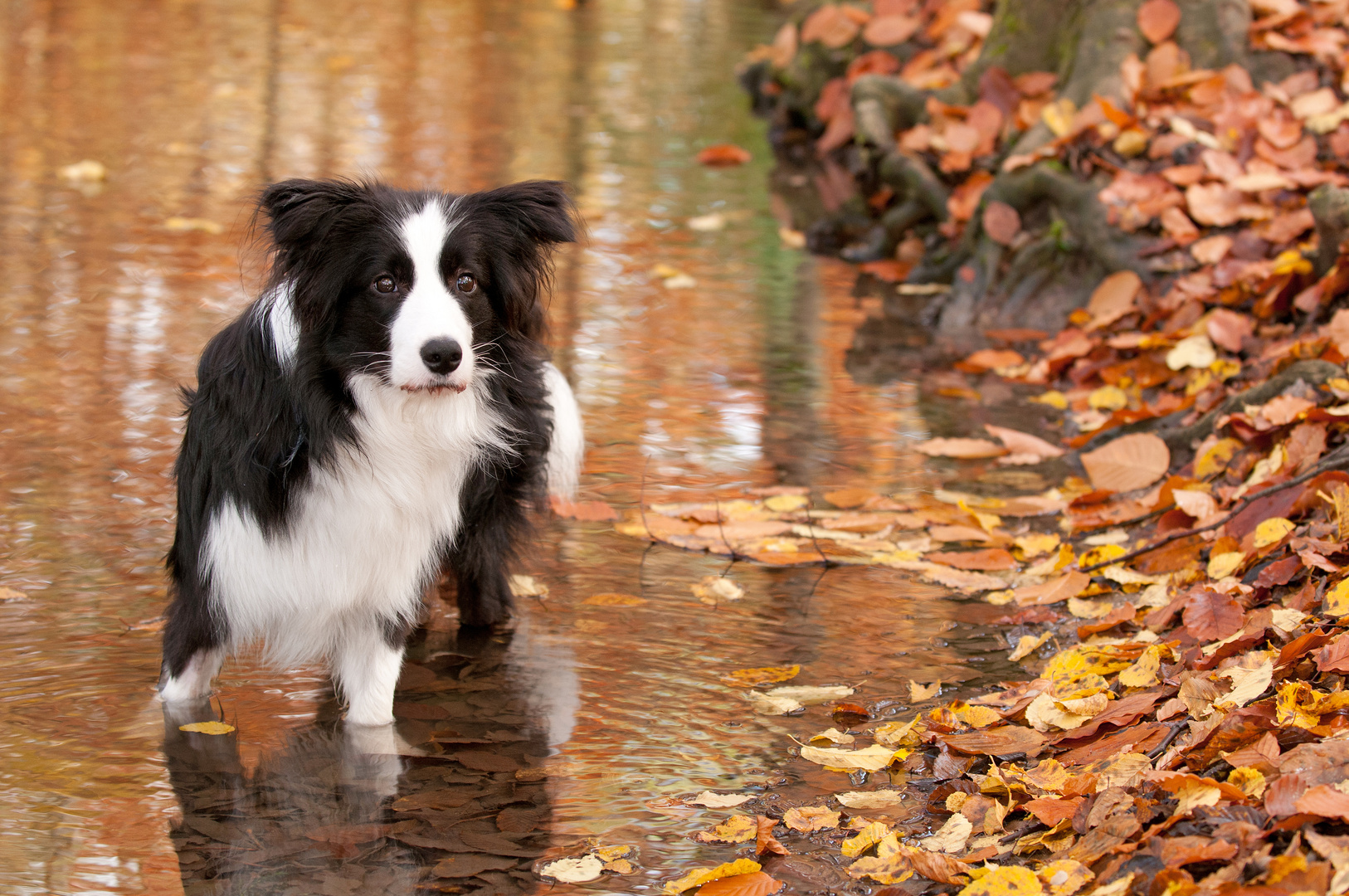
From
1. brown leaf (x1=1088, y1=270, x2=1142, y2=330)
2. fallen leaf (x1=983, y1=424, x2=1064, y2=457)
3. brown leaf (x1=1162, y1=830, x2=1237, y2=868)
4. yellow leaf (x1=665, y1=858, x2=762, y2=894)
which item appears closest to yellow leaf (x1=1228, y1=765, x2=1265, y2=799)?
brown leaf (x1=1162, y1=830, x2=1237, y2=868)

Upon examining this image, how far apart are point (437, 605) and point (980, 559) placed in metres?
1.68

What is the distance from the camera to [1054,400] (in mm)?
5645

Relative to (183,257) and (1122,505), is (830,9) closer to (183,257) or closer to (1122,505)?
(183,257)

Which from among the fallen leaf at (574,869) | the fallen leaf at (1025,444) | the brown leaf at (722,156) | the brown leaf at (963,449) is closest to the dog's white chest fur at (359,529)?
the fallen leaf at (574,869)

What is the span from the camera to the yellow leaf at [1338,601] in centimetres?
303

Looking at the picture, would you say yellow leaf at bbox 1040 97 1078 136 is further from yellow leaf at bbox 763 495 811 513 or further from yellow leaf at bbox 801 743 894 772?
yellow leaf at bbox 801 743 894 772

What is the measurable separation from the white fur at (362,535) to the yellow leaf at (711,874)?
99 cm

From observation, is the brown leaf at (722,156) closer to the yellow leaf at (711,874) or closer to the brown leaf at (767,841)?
the brown leaf at (767,841)

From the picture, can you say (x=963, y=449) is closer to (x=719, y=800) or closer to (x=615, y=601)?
(x=615, y=601)

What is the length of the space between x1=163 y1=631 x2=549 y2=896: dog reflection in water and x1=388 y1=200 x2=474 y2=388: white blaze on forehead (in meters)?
0.93

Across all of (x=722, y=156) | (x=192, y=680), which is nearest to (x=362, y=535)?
(x=192, y=680)

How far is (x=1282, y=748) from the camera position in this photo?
264 centimetres

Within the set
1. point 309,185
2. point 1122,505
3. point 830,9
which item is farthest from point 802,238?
point 309,185

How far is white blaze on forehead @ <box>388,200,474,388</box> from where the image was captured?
9.37ft
